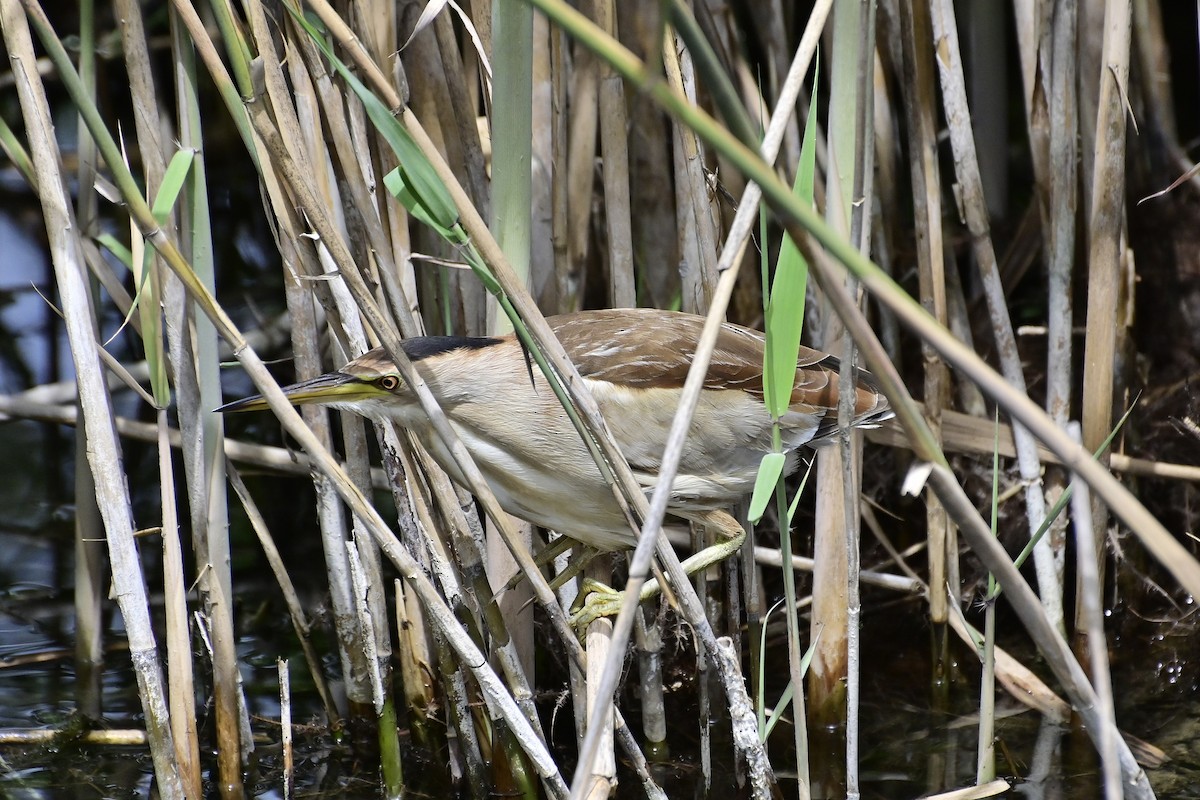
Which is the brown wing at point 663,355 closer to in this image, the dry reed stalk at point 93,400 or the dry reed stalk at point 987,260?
the dry reed stalk at point 987,260

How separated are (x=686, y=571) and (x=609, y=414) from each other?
0.30 metres

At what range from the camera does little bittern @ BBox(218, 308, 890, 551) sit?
1.94 m

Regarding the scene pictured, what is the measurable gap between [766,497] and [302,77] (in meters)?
1.02

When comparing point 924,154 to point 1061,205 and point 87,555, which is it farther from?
point 87,555

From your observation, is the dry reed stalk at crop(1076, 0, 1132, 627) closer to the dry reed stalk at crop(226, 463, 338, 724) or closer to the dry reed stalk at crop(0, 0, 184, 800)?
the dry reed stalk at crop(226, 463, 338, 724)

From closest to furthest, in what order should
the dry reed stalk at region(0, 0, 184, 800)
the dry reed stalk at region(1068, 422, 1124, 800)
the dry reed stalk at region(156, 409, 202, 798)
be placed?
1. the dry reed stalk at region(1068, 422, 1124, 800)
2. the dry reed stalk at region(0, 0, 184, 800)
3. the dry reed stalk at region(156, 409, 202, 798)

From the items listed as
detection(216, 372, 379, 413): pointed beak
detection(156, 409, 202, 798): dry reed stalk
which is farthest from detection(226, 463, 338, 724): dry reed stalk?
detection(216, 372, 379, 413): pointed beak

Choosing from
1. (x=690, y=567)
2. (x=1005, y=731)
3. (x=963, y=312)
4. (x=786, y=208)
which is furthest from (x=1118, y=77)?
(x=786, y=208)

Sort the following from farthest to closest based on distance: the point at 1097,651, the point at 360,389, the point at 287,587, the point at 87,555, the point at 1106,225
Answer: the point at 87,555, the point at 287,587, the point at 1106,225, the point at 360,389, the point at 1097,651

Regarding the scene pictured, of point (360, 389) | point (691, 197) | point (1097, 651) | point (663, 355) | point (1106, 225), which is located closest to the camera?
point (1097, 651)

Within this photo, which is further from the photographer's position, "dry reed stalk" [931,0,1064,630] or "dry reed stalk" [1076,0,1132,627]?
"dry reed stalk" [931,0,1064,630]

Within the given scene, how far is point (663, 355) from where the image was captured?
201 centimetres

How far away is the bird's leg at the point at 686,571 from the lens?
198 centimetres

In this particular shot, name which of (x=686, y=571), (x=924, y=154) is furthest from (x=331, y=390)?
(x=924, y=154)
